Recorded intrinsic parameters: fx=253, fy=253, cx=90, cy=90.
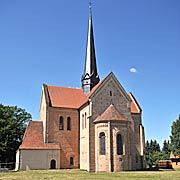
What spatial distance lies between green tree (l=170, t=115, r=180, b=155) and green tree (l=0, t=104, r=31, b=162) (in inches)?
1550

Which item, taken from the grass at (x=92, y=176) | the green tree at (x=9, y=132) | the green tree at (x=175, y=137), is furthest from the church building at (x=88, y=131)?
the green tree at (x=175, y=137)

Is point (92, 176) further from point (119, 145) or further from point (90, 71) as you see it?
point (90, 71)

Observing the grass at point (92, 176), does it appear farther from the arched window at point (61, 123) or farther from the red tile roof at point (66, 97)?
the red tile roof at point (66, 97)

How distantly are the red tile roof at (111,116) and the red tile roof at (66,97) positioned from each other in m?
6.01

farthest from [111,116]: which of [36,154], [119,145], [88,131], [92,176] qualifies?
[36,154]

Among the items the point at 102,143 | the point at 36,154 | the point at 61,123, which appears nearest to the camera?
the point at 102,143

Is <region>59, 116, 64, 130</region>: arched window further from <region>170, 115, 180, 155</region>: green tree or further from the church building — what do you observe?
<region>170, 115, 180, 155</region>: green tree

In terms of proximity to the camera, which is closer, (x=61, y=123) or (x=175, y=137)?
(x=61, y=123)

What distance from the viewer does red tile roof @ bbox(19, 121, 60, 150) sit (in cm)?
3962

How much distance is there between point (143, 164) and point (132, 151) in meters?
3.09

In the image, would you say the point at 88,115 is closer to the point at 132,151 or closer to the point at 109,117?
the point at 109,117

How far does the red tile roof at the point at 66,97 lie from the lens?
4466cm

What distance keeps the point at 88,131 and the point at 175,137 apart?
38.0 meters

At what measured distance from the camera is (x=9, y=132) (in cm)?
5216
